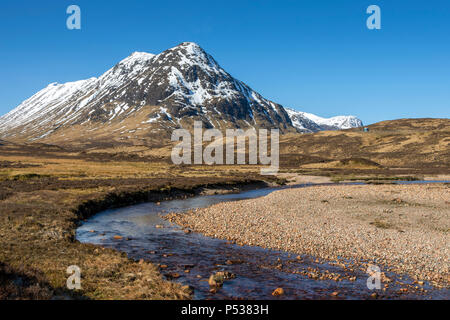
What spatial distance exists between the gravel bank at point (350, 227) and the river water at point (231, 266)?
176cm

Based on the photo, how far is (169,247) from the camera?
2659 centimetres

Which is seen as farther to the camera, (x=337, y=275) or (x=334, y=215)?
(x=334, y=215)

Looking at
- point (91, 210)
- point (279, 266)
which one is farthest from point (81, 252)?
point (91, 210)

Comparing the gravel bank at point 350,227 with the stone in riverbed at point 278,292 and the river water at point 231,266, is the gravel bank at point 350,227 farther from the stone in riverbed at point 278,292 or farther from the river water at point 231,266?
the stone in riverbed at point 278,292

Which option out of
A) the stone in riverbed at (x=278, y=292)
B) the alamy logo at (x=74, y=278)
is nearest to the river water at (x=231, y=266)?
the stone in riverbed at (x=278, y=292)

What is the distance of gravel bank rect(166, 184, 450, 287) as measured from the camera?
23000 mm

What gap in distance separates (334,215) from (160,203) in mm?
25683

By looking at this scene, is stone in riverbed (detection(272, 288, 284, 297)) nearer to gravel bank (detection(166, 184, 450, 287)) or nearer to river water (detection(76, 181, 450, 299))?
river water (detection(76, 181, 450, 299))

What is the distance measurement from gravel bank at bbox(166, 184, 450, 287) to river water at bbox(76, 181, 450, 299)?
5.78 ft

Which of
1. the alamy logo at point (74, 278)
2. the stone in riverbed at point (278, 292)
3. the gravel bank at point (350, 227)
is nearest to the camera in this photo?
the alamy logo at point (74, 278)

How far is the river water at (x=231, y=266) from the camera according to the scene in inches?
689

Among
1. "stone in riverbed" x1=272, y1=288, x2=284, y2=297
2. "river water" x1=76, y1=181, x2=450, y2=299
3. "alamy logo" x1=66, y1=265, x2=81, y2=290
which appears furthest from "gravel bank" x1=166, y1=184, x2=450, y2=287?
"alamy logo" x1=66, y1=265, x2=81, y2=290
